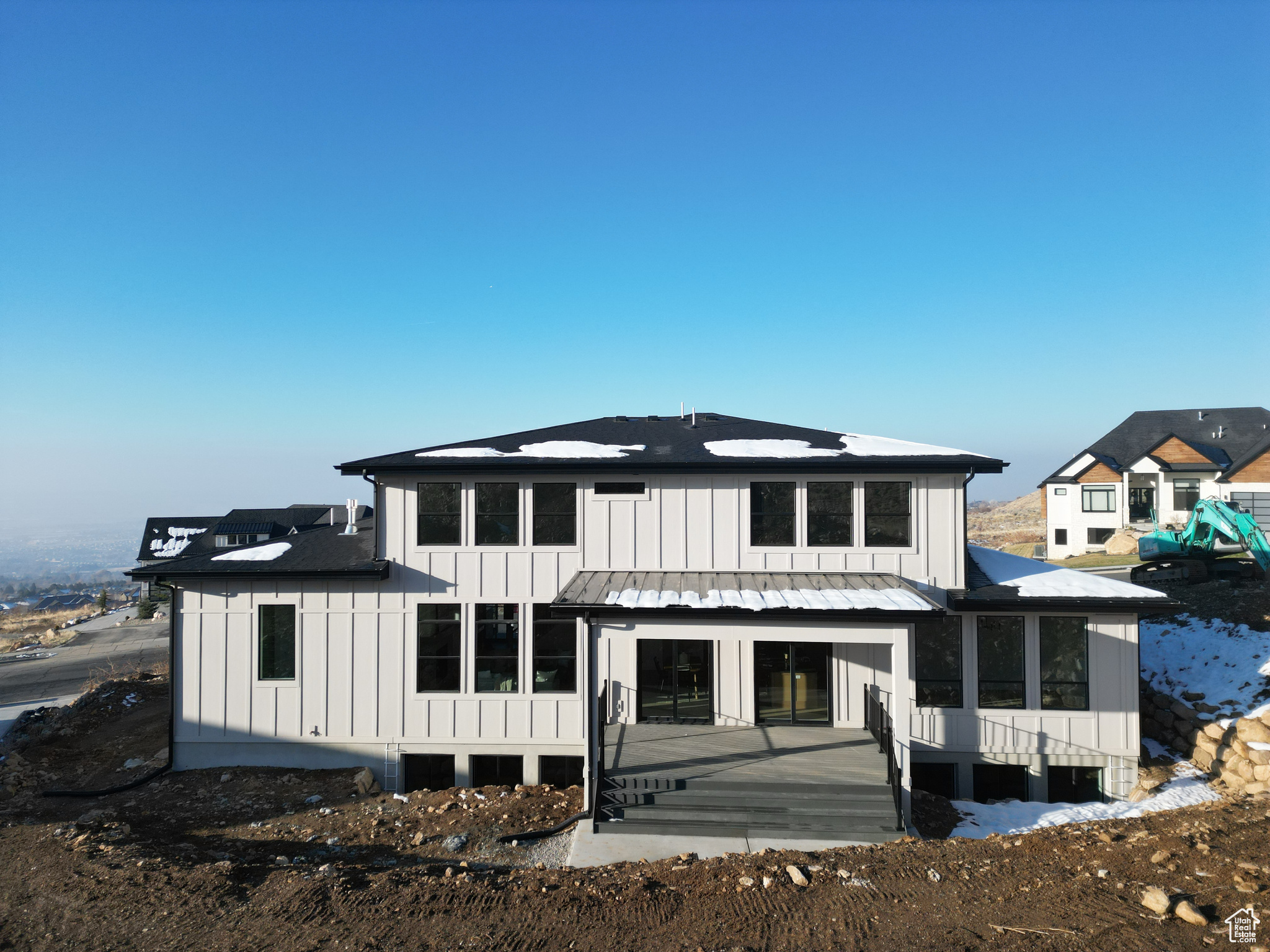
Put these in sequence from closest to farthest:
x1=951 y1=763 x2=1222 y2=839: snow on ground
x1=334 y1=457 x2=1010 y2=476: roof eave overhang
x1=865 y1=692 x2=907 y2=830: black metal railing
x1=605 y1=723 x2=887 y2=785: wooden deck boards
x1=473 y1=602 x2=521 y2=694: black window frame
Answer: x1=865 y1=692 x2=907 y2=830: black metal railing, x1=605 y1=723 x2=887 y2=785: wooden deck boards, x1=951 y1=763 x2=1222 y2=839: snow on ground, x1=334 y1=457 x2=1010 y2=476: roof eave overhang, x1=473 y1=602 x2=521 y2=694: black window frame

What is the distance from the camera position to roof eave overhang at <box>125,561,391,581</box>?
1182 cm

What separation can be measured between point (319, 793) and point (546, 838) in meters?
4.44

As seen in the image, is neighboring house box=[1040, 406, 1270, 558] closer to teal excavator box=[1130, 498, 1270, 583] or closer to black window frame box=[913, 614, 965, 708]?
teal excavator box=[1130, 498, 1270, 583]

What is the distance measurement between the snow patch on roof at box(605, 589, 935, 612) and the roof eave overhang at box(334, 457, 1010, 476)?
2264 mm

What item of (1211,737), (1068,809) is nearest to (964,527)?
(1068,809)

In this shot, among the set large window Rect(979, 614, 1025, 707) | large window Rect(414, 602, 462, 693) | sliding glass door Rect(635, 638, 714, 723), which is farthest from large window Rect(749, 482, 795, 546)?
large window Rect(414, 602, 462, 693)

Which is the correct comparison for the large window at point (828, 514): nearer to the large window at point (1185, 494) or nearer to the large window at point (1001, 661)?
the large window at point (1001, 661)

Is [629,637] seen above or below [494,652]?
above

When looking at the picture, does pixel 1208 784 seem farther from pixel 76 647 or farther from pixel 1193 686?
pixel 76 647

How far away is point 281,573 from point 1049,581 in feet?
44.9

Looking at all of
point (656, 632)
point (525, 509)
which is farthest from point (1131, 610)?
point (525, 509)

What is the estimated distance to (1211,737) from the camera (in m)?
11.1

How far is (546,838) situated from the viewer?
944 cm

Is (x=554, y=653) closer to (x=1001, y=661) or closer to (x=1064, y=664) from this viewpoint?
(x=1001, y=661)
